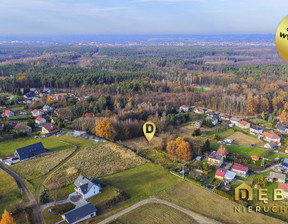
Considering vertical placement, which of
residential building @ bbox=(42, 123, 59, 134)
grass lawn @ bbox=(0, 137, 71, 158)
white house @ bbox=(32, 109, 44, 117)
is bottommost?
grass lawn @ bbox=(0, 137, 71, 158)

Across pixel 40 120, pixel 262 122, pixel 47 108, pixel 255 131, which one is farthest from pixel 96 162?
pixel 262 122

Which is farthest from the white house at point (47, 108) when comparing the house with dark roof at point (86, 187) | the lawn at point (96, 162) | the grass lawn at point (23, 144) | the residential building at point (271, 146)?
the residential building at point (271, 146)

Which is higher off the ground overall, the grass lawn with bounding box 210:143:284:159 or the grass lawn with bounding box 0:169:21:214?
the grass lawn with bounding box 0:169:21:214

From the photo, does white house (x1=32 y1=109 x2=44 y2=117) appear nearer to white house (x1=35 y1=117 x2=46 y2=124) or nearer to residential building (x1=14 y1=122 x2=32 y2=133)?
white house (x1=35 y1=117 x2=46 y2=124)

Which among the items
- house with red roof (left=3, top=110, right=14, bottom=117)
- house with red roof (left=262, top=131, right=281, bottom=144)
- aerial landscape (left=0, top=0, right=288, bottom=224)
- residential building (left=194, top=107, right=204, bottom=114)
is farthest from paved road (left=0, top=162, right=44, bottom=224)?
residential building (left=194, top=107, right=204, bottom=114)

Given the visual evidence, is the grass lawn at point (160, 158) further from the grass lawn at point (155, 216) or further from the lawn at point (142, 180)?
the grass lawn at point (155, 216)

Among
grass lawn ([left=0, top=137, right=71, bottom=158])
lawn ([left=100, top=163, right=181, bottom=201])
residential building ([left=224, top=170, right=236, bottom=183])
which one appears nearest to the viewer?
lawn ([left=100, top=163, right=181, bottom=201])
